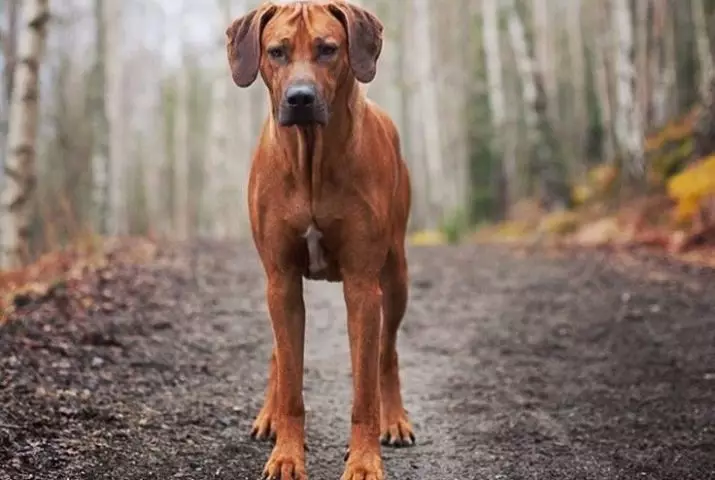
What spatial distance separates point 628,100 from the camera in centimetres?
1664

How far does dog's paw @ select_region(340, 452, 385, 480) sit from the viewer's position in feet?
12.5

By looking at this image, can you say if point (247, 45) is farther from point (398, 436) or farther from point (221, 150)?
point (221, 150)

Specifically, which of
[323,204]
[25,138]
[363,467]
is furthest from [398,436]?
[25,138]

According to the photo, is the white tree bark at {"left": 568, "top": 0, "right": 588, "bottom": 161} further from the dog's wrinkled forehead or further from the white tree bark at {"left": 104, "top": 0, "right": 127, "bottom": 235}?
the dog's wrinkled forehead

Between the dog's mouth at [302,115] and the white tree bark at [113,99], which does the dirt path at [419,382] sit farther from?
the white tree bark at [113,99]

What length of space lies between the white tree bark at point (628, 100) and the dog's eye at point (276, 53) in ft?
43.0

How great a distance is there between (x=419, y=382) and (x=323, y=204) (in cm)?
260

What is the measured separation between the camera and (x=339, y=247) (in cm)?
391

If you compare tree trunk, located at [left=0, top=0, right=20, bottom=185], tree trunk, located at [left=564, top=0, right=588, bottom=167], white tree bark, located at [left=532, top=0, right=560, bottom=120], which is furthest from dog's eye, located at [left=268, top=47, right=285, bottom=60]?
tree trunk, located at [left=564, top=0, right=588, bottom=167]

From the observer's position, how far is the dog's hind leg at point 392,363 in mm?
4645

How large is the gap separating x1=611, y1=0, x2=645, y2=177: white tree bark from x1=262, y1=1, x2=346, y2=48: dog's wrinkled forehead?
12910 millimetres

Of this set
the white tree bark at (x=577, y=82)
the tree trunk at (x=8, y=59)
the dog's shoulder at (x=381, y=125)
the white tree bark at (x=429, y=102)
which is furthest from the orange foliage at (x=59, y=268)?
the white tree bark at (x=577, y=82)

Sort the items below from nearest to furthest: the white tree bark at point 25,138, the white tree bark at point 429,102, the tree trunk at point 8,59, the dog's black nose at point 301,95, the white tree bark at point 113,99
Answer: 1. the dog's black nose at point 301,95
2. the white tree bark at point 25,138
3. the tree trunk at point 8,59
4. the white tree bark at point 113,99
5. the white tree bark at point 429,102

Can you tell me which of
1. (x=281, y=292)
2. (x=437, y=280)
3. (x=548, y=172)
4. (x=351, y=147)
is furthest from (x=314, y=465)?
(x=548, y=172)
